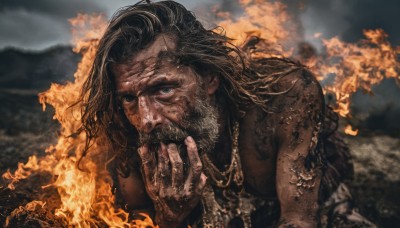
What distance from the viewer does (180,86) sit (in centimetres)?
366

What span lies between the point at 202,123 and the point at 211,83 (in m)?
0.50

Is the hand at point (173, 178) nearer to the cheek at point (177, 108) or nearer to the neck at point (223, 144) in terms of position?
the cheek at point (177, 108)

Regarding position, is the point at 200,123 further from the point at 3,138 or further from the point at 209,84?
the point at 3,138

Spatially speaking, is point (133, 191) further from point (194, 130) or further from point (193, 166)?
point (193, 166)

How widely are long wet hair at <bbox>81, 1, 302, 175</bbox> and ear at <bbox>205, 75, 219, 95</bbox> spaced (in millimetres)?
62

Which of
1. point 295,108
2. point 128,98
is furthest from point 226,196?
point 128,98

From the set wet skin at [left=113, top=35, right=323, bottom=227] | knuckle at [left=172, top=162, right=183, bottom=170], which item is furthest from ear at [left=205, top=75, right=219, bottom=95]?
knuckle at [left=172, top=162, right=183, bottom=170]

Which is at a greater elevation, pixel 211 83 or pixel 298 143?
pixel 211 83

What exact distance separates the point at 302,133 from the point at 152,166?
4.75 ft

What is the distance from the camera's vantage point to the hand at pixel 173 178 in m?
3.25

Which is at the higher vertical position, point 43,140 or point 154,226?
point 43,140

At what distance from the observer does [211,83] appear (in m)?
4.05

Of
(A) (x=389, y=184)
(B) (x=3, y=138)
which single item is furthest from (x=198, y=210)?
(B) (x=3, y=138)

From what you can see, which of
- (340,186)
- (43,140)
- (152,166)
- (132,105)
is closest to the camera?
(152,166)
